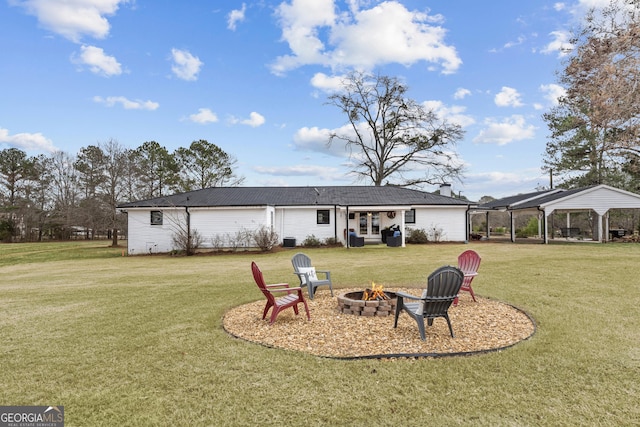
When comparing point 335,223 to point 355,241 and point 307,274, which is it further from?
point 307,274

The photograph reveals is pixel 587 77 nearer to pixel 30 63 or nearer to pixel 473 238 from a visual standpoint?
pixel 473 238

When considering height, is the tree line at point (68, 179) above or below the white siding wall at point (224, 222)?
above

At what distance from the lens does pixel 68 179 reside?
130 feet

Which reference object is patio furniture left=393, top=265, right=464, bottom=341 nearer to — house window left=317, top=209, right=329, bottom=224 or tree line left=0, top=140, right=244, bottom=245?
house window left=317, top=209, right=329, bottom=224

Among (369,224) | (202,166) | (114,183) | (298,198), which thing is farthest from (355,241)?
(202,166)

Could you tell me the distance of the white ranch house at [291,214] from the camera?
2012 centimetres

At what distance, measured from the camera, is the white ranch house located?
20125 millimetres

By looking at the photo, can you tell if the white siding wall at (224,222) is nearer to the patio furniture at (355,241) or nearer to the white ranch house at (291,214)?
the white ranch house at (291,214)

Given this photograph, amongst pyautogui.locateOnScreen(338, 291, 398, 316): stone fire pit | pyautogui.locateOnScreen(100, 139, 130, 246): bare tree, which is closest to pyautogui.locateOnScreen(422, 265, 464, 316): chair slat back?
pyautogui.locateOnScreen(338, 291, 398, 316): stone fire pit

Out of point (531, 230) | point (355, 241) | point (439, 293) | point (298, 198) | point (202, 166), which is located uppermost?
point (202, 166)

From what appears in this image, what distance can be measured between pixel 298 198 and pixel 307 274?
15.8 m

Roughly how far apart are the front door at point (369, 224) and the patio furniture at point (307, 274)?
15.3 m

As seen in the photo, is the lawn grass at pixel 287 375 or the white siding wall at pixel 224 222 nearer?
the lawn grass at pixel 287 375

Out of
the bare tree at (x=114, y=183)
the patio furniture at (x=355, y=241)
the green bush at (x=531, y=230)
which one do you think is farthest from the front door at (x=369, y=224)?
the bare tree at (x=114, y=183)
